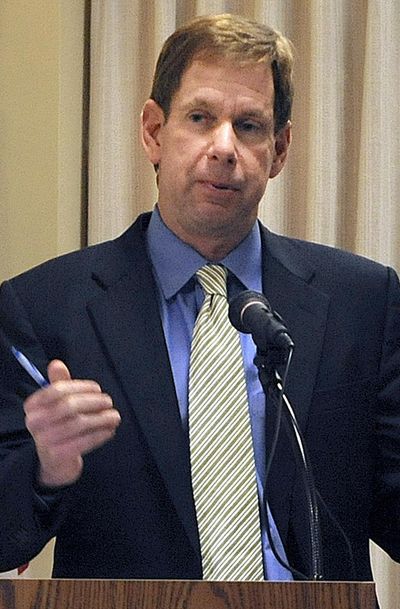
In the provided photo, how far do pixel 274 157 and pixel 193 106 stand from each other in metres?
0.21

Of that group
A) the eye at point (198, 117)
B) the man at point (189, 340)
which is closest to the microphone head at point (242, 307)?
the man at point (189, 340)

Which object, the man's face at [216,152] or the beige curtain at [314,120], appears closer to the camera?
the man's face at [216,152]

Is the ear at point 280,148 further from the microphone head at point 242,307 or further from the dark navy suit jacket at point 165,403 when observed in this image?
the microphone head at point 242,307

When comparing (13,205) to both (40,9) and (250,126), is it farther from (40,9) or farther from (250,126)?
(250,126)

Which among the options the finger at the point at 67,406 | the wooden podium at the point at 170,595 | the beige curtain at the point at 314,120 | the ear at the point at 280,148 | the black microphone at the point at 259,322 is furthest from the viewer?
the beige curtain at the point at 314,120

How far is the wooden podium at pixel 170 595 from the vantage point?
1312mm

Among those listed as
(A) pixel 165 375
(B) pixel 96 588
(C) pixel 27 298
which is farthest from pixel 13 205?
(B) pixel 96 588

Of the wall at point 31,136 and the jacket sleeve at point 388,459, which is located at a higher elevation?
the wall at point 31,136

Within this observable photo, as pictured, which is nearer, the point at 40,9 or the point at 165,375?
the point at 165,375

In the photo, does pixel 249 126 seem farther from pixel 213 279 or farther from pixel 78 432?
pixel 78 432

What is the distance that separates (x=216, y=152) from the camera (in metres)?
2.10

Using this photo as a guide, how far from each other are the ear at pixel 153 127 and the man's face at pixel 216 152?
23 mm

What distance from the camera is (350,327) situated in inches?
85.9

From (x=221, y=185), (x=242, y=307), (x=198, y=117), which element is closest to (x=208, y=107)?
(x=198, y=117)
